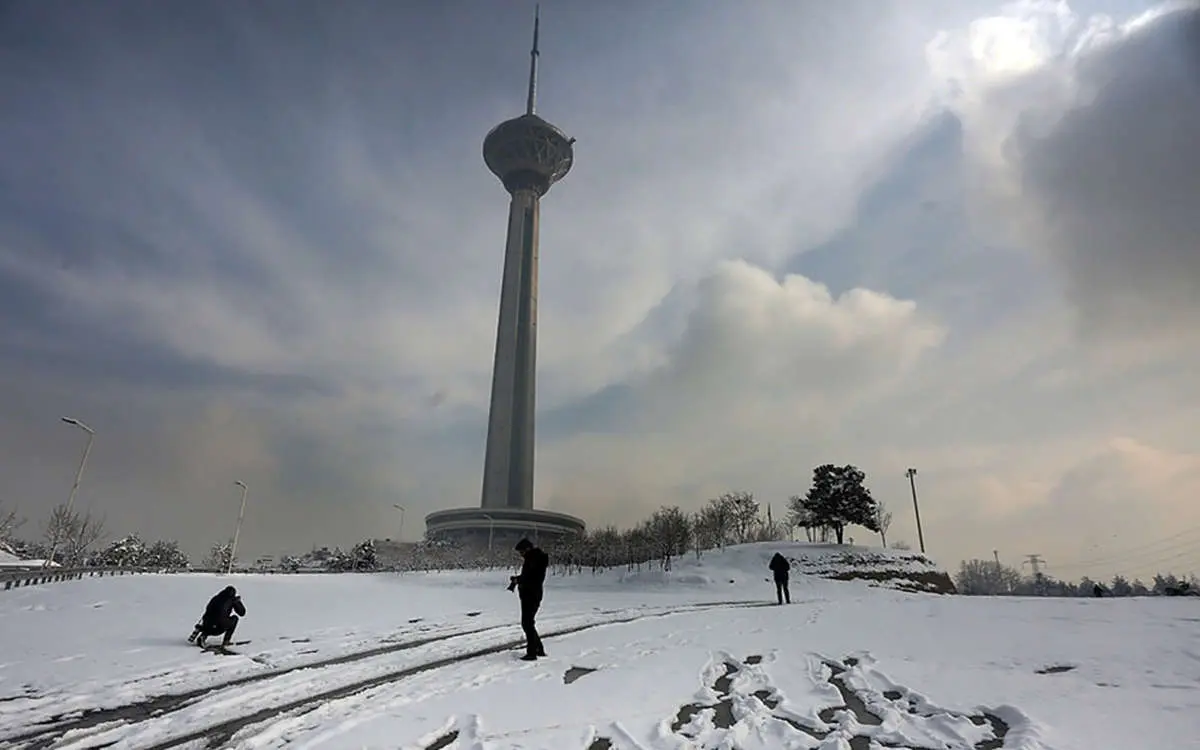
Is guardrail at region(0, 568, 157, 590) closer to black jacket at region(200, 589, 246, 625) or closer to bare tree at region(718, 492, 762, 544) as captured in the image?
black jacket at region(200, 589, 246, 625)

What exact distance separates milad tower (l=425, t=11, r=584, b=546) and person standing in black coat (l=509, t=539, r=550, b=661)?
74750 mm

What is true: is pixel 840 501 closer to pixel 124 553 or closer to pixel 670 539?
pixel 670 539

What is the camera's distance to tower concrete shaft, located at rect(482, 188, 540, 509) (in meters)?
96.1

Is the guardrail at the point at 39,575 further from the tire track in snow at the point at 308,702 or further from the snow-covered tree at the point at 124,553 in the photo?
the snow-covered tree at the point at 124,553

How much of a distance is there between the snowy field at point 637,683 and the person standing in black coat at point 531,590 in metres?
0.38

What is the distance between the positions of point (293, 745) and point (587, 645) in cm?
628

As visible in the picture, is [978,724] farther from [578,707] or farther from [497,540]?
[497,540]

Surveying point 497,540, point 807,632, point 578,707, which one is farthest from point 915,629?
point 497,540

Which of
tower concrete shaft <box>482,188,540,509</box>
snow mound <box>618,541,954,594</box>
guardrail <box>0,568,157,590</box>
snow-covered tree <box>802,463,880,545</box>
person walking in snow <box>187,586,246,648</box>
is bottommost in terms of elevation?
person walking in snow <box>187,586,246,648</box>

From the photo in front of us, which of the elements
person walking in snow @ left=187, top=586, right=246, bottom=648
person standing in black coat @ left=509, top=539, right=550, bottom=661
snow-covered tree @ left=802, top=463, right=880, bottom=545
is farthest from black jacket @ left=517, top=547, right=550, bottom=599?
snow-covered tree @ left=802, top=463, right=880, bottom=545

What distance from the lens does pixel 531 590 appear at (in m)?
9.30

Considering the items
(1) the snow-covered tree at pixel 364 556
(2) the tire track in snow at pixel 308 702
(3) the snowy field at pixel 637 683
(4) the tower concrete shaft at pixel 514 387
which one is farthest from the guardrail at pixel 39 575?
(4) the tower concrete shaft at pixel 514 387

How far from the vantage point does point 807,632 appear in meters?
11.9

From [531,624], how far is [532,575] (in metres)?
0.71
